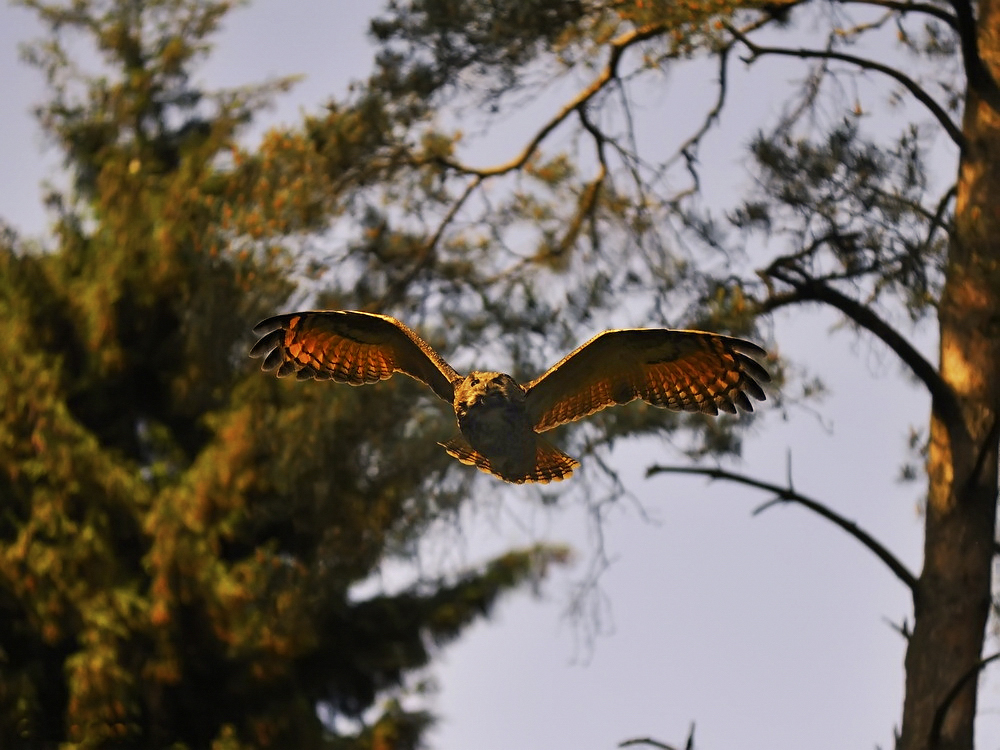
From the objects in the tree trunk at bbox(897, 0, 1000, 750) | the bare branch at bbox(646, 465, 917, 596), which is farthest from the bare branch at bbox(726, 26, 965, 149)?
the bare branch at bbox(646, 465, 917, 596)

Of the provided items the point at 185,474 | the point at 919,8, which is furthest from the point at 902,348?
the point at 185,474

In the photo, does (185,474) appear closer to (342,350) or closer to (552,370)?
(342,350)

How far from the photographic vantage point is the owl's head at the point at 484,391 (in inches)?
175

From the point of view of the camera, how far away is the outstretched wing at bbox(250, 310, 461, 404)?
508 cm

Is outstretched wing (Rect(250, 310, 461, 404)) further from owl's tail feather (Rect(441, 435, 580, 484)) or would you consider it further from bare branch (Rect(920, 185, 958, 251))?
bare branch (Rect(920, 185, 958, 251))

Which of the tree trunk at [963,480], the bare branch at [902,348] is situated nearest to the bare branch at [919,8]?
the tree trunk at [963,480]

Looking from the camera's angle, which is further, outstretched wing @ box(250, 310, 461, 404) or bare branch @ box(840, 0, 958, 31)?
bare branch @ box(840, 0, 958, 31)

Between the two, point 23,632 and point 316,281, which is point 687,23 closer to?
point 316,281

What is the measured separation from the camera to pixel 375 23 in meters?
8.38

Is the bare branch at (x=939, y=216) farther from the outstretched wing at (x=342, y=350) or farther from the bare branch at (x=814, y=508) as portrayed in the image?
the outstretched wing at (x=342, y=350)

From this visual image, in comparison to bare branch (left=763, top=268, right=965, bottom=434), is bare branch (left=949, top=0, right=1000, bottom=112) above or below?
above

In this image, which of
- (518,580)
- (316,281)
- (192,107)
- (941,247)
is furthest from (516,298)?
(192,107)

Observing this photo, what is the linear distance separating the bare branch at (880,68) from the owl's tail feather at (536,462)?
306 centimetres

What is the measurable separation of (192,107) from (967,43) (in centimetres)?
817
